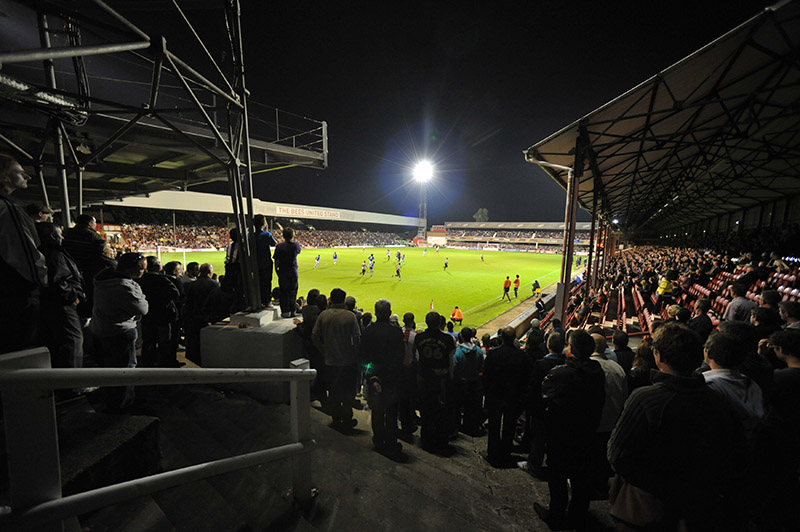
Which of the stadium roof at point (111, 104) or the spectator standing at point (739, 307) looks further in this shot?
the spectator standing at point (739, 307)

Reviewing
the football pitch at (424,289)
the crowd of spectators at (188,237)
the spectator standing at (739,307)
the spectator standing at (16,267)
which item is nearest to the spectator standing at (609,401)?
the spectator standing at (739,307)

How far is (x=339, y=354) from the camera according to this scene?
159 inches

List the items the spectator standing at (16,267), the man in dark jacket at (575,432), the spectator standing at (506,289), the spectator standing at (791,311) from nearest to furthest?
the spectator standing at (16,267), the man in dark jacket at (575,432), the spectator standing at (791,311), the spectator standing at (506,289)

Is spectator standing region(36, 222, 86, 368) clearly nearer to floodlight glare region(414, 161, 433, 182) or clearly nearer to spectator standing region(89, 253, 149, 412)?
spectator standing region(89, 253, 149, 412)

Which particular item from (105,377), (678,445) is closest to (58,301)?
(105,377)

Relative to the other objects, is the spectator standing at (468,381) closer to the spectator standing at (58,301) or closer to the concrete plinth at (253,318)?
the concrete plinth at (253,318)

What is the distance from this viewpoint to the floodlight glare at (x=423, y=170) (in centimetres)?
8150

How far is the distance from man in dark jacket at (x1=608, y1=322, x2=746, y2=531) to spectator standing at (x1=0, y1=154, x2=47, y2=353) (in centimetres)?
430

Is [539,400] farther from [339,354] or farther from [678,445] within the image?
[339,354]

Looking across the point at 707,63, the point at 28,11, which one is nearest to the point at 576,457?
the point at 707,63

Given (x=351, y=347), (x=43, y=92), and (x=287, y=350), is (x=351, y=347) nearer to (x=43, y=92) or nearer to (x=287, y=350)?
(x=287, y=350)

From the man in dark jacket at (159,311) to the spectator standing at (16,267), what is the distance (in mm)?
2421

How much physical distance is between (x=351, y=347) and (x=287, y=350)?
1155mm

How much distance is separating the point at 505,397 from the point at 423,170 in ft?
271
